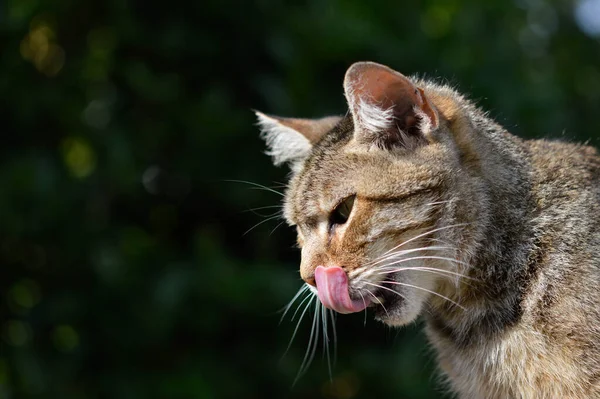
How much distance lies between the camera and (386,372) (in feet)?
15.3

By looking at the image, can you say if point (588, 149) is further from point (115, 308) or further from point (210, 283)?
point (115, 308)

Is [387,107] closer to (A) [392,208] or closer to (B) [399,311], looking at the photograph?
(A) [392,208]

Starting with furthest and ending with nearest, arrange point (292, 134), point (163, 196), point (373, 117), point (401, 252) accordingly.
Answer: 1. point (163, 196)
2. point (292, 134)
3. point (373, 117)
4. point (401, 252)

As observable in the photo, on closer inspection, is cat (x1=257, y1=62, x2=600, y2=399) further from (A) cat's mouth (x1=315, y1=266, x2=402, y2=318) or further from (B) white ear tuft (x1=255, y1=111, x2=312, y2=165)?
(B) white ear tuft (x1=255, y1=111, x2=312, y2=165)

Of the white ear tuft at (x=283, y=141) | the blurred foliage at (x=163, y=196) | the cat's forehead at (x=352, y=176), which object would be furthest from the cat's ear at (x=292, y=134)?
the blurred foliage at (x=163, y=196)

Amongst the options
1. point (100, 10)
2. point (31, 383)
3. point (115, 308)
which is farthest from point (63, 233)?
point (100, 10)

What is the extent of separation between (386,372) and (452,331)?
247 cm

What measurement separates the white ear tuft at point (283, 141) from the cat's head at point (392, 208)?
49 cm

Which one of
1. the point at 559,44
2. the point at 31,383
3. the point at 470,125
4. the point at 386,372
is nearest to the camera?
the point at 470,125

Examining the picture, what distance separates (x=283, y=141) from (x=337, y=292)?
2.90 ft

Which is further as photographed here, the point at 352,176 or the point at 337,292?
the point at 352,176

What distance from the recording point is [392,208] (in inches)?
82.2

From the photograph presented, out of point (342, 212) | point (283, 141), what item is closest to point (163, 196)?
point (283, 141)

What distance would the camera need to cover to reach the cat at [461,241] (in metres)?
2.04
